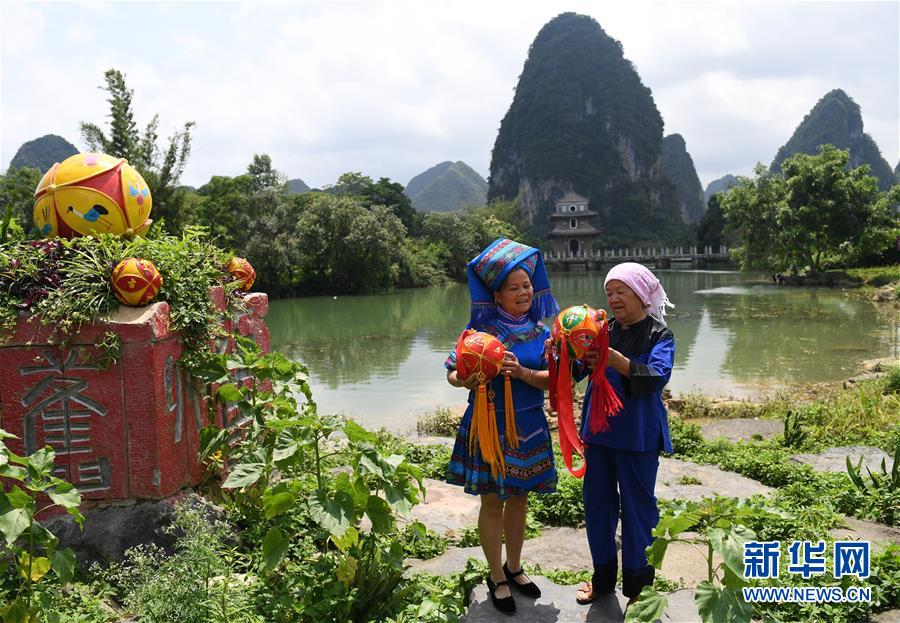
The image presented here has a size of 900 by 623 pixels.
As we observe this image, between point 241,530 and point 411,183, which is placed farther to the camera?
point 411,183

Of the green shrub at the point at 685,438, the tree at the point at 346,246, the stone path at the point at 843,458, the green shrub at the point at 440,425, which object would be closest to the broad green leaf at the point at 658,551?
the stone path at the point at 843,458

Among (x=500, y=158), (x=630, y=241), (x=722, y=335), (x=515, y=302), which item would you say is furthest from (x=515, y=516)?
(x=500, y=158)

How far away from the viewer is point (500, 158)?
2938 inches

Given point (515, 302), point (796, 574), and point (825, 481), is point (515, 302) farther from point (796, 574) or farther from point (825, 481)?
point (825, 481)

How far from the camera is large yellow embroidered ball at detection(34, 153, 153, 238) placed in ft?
10.8

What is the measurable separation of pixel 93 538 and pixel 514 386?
1.93m

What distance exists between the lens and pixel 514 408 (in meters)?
2.31

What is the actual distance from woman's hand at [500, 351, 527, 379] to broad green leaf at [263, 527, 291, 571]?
94 centimetres

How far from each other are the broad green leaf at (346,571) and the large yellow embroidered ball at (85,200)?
85.7 inches

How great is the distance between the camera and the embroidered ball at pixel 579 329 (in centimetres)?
217

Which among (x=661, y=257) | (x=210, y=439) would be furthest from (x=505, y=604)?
(x=661, y=257)

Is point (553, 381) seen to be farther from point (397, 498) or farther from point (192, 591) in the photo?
point (192, 591)

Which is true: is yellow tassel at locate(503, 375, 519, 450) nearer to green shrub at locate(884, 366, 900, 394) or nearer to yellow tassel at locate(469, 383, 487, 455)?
yellow tassel at locate(469, 383, 487, 455)

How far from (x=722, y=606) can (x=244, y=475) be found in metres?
1.58
